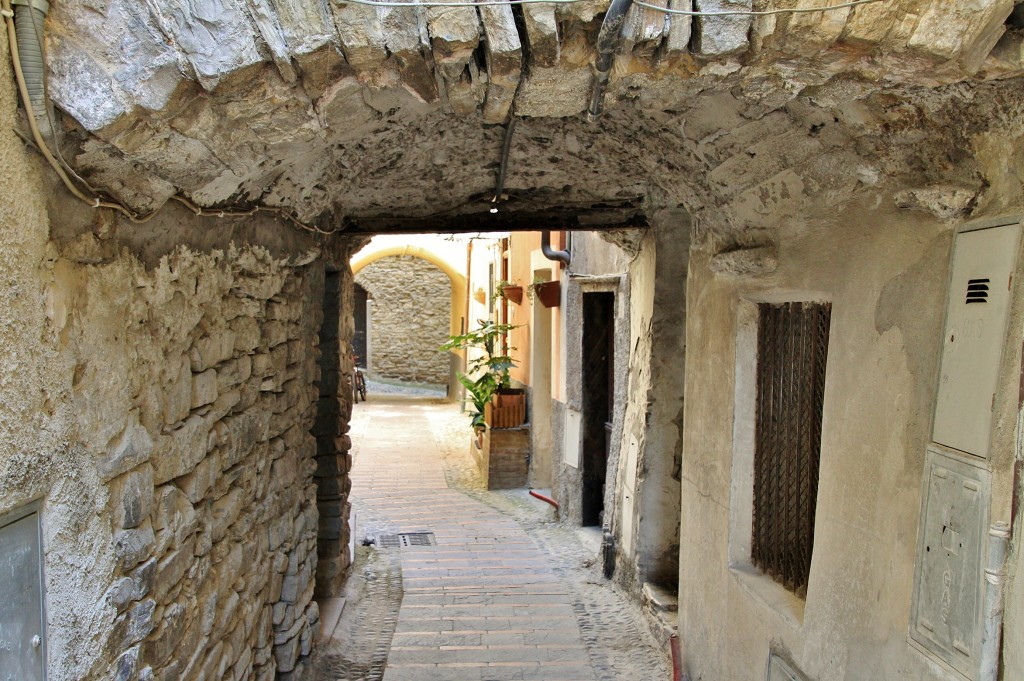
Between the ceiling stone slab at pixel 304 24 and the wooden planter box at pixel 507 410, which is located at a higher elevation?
the ceiling stone slab at pixel 304 24

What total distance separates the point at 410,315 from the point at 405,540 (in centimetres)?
1332

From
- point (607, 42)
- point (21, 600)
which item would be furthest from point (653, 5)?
point (21, 600)

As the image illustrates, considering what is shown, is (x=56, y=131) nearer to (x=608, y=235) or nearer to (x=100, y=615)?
(x=100, y=615)

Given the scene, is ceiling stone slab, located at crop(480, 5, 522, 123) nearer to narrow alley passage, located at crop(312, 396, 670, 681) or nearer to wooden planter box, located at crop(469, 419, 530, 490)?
narrow alley passage, located at crop(312, 396, 670, 681)

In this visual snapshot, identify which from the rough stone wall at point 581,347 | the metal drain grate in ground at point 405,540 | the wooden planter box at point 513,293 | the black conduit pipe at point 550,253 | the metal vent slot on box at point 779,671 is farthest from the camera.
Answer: the wooden planter box at point 513,293

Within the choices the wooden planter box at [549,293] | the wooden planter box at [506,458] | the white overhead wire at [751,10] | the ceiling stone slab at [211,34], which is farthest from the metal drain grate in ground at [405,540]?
the white overhead wire at [751,10]

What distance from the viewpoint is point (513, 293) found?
1039cm

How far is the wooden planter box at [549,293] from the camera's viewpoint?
8836 millimetres

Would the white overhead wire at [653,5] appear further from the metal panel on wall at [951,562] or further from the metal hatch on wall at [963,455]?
the metal panel on wall at [951,562]

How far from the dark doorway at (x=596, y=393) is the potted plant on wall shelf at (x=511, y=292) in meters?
2.19

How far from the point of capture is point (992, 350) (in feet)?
7.02

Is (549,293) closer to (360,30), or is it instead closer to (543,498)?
(543,498)

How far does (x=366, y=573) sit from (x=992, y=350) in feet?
17.4

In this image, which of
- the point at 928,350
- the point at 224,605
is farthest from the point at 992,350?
the point at 224,605
